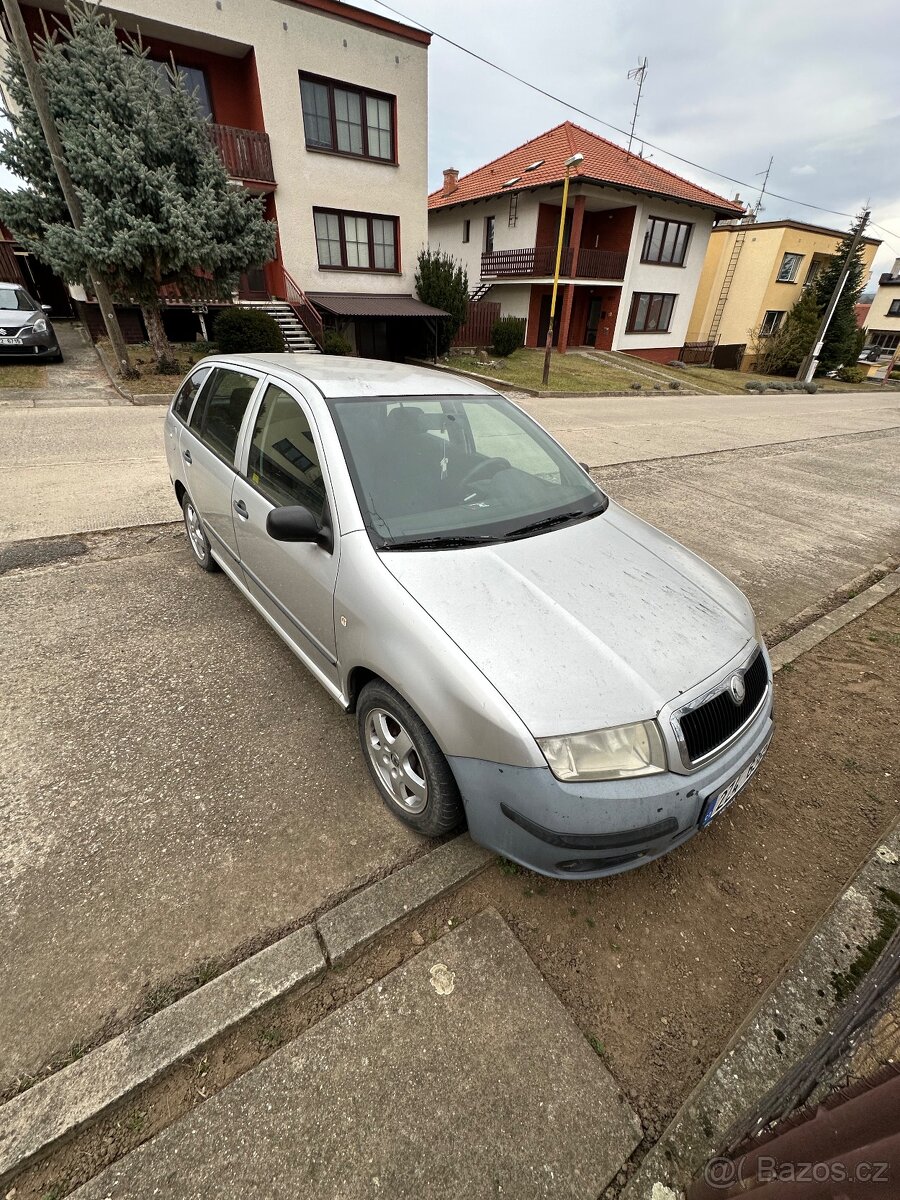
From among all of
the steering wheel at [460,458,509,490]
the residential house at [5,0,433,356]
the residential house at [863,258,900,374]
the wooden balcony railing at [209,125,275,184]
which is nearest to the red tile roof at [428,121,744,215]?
the residential house at [5,0,433,356]

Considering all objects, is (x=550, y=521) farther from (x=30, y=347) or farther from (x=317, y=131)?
(x=317, y=131)

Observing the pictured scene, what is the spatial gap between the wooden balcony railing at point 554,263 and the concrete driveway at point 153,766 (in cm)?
2004

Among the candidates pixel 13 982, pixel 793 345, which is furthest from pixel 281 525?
pixel 793 345

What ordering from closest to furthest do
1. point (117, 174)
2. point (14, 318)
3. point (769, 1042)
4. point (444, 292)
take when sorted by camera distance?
point (769, 1042)
point (117, 174)
point (14, 318)
point (444, 292)

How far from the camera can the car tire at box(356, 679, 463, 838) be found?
77.9 inches

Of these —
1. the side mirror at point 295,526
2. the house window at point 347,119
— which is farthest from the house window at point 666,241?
the side mirror at point 295,526

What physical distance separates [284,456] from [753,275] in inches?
1413

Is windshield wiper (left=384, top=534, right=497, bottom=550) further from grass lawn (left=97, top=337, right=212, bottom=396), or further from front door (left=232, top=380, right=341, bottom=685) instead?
grass lawn (left=97, top=337, right=212, bottom=396)

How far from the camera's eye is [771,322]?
29.7 m

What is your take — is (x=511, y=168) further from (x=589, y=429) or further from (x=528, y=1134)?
(x=528, y=1134)

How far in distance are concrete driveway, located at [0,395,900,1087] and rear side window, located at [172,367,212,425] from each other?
3.71ft

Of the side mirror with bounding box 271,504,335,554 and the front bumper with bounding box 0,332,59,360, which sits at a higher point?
the side mirror with bounding box 271,504,335,554

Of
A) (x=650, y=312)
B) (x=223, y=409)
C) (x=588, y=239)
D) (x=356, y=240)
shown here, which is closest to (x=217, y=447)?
(x=223, y=409)

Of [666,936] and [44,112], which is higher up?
[44,112]
